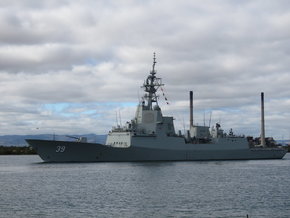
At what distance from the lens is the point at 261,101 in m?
91.8

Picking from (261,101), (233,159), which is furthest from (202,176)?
(261,101)

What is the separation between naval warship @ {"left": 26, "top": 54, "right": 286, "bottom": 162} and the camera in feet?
182

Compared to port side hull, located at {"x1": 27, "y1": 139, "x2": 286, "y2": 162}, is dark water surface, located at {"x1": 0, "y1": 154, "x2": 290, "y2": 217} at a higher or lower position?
lower

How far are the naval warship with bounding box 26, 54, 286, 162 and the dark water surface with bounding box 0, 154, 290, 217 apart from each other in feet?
38.8

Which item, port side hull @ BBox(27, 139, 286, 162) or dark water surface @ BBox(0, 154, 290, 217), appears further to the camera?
port side hull @ BBox(27, 139, 286, 162)

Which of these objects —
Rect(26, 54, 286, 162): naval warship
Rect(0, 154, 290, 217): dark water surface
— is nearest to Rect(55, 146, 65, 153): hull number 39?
Rect(26, 54, 286, 162): naval warship

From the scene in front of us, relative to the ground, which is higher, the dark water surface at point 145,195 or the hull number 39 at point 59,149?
the hull number 39 at point 59,149

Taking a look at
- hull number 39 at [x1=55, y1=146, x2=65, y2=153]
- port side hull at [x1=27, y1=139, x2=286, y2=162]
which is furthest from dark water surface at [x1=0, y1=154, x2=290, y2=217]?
port side hull at [x1=27, y1=139, x2=286, y2=162]

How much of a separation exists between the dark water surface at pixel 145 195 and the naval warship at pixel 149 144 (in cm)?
1183

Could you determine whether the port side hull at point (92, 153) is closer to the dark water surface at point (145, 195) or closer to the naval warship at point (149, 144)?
the naval warship at point (149, 144)

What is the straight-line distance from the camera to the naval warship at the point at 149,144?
55.4 m

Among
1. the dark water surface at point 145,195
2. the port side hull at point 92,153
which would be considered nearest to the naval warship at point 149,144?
the port side hull at point 92,153

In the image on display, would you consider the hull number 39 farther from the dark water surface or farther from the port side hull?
the dark water surface

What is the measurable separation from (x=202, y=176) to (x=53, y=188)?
1454 centimetres
